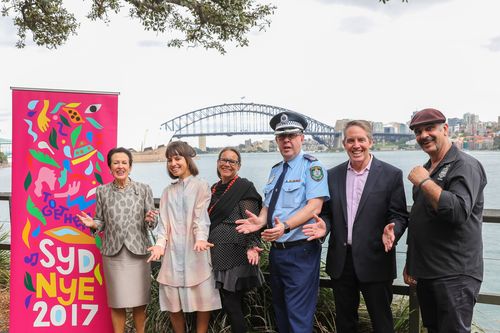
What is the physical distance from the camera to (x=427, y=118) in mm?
2354

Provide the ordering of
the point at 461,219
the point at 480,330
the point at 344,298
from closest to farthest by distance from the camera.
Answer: the point at 461,219
the point at 344,298
the point at 480,330

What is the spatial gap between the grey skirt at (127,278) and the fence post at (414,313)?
66.0 inches

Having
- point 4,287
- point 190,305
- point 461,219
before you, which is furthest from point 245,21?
point 461,219

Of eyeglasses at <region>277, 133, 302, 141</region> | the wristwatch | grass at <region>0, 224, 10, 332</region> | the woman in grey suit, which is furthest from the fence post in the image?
grass at <region>0, 224, 10, 332</region>

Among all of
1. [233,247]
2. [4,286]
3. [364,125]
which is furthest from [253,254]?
[4,286]

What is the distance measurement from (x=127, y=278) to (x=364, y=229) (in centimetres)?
155

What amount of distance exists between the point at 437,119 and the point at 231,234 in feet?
4.34

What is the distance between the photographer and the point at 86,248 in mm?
3445

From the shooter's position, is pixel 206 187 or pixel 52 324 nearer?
pixel 206 187

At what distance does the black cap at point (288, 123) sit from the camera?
276 centimetres

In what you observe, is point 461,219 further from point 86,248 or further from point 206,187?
point 86,248

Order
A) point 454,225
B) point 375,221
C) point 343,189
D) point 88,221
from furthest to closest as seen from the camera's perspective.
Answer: point 88,221 → point 343,189 → point 375,221 → point 454,225

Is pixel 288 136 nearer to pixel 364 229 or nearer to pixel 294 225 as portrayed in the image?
pixel 294 225

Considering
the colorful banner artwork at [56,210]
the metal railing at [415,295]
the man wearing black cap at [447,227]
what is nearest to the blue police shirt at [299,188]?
the man wearing black cap at [447,227]
